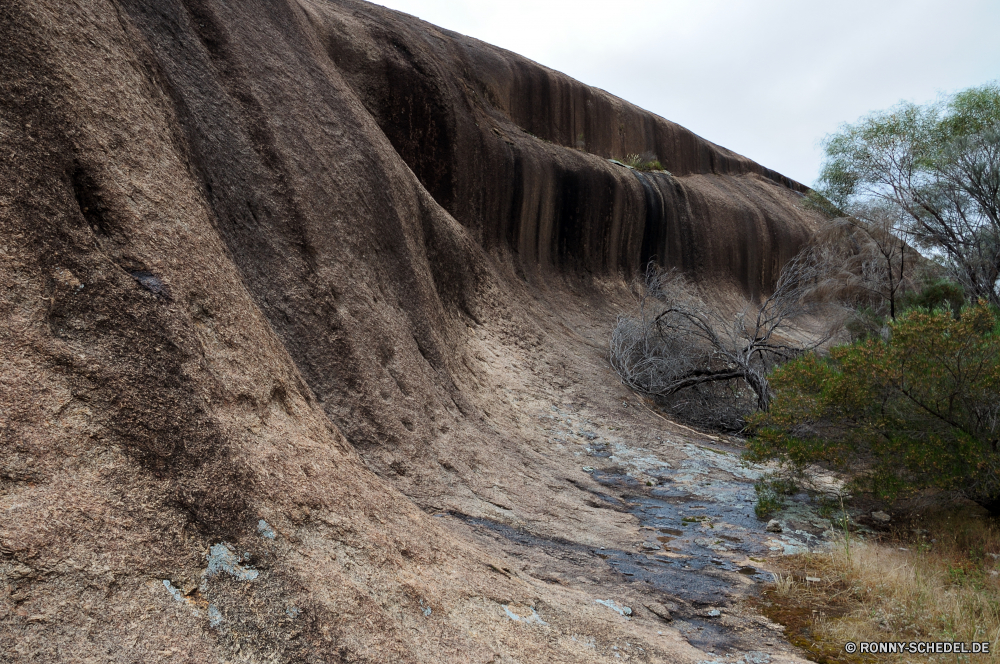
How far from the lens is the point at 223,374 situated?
135 inches

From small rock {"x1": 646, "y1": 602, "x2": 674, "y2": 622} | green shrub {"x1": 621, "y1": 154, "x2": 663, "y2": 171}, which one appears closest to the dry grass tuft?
small rock {"x1": 646, "y1": 602, "x2": 674, "y2": 622}

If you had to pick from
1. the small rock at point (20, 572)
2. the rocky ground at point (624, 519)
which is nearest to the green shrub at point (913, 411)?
the rocky ground at point (624, 519)

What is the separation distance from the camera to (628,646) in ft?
11.3

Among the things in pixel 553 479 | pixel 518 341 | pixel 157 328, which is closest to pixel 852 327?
pixel 518 341

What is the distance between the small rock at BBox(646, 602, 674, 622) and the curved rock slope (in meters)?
0.52

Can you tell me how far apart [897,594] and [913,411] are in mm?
2549

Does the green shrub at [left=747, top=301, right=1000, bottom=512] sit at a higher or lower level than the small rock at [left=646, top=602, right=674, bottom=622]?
higher

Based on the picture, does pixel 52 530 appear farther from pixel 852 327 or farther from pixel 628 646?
pixel 852 327

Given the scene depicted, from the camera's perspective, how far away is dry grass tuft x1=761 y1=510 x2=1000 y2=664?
410cm

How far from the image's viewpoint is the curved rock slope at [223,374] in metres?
2.39

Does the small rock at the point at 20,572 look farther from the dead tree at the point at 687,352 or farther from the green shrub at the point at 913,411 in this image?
the dead tree at the point at 687,352

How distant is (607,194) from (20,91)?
1429 centimetres

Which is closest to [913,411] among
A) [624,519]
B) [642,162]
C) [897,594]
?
[897,594]

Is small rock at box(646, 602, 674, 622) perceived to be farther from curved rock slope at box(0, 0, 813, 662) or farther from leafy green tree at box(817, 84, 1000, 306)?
leafy green tree at box(817, 84, 1000, 306)
